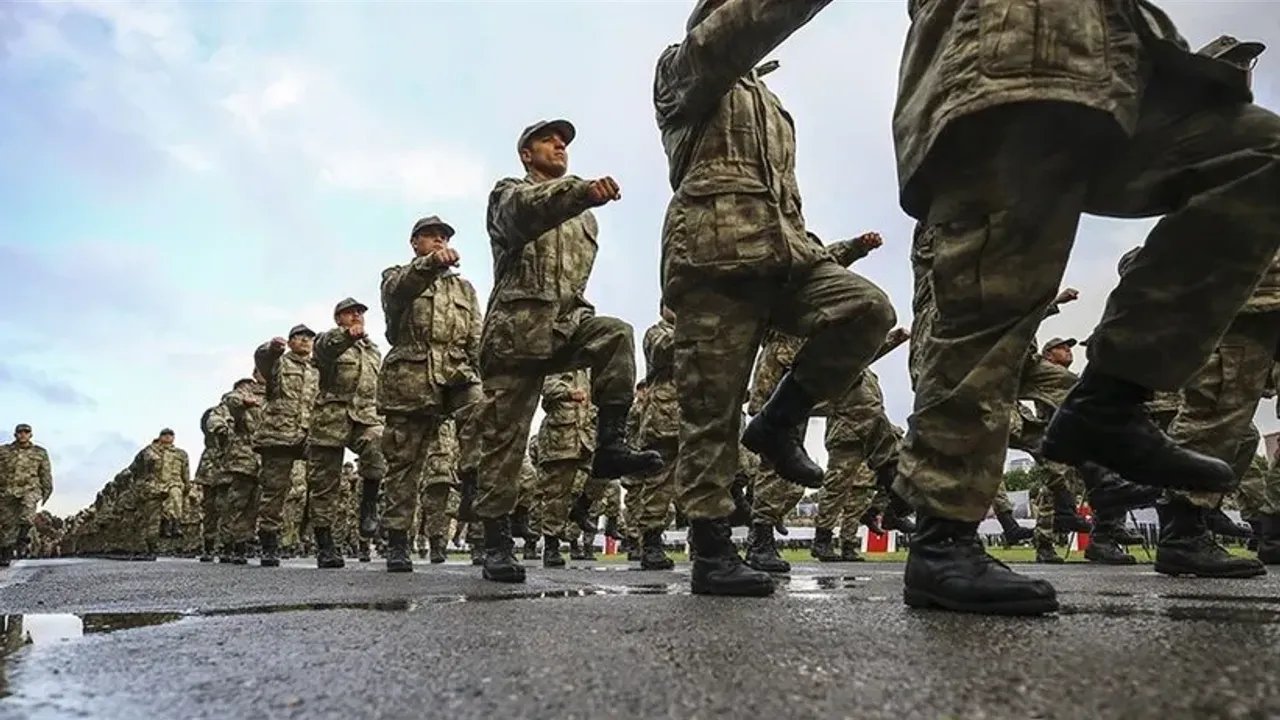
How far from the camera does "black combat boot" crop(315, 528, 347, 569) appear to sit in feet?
30.7

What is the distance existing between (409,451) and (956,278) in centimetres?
609

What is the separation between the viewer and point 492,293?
583cm

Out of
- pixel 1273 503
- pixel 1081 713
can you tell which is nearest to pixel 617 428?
pixel 1081 713

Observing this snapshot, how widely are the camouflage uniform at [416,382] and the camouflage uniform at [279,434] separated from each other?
2871mm

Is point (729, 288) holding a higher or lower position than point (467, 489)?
higher

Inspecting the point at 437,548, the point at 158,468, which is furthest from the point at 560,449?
the point at 158,468

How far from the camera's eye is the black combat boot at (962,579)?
8.18 ft

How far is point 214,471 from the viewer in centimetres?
1595

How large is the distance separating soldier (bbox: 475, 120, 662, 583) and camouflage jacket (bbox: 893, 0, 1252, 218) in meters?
2.78

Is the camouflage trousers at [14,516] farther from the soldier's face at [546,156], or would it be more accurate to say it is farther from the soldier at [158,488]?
the soldier's face at [546,156]

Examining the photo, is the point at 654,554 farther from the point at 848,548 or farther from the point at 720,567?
the point at 720,567

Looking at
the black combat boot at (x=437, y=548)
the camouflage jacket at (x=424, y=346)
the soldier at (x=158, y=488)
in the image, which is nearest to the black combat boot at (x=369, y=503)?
the black combat boot at (x=437, y=548)

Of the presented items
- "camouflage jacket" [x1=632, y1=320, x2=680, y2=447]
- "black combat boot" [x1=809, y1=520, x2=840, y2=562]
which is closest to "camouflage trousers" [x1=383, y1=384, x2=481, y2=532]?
"camouflage jacket" [x1=632, y1=320, x2=680, y2=447]

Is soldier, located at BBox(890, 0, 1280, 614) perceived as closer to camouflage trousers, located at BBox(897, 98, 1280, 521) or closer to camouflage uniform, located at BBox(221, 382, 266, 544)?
camouflage trousers, located at BBox(897, 98, 1280, 521)
